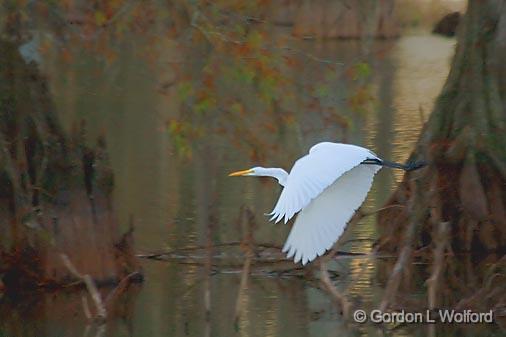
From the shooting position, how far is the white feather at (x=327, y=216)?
275 inches

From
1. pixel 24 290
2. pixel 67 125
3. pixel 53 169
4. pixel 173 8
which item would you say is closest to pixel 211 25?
pixel 173 8

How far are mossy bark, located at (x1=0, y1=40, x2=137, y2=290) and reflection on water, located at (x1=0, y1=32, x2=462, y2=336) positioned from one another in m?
0.28

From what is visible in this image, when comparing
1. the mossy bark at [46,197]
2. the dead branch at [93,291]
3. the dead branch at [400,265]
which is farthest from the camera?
the mossy bark at [46,197]

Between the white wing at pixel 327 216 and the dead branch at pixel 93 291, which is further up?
the white wing at pixel 327 216

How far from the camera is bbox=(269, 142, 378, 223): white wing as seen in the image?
620 centimetres

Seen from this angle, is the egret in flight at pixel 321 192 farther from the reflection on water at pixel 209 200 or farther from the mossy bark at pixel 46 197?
the mossy bark at pixel 46 197

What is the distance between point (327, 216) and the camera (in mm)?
7219

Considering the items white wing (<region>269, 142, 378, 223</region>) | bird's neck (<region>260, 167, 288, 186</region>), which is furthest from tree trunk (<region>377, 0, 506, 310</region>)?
white wing (<region>269, 142, 378, 223</region>)

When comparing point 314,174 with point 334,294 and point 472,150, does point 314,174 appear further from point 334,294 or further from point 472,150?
point 472,150

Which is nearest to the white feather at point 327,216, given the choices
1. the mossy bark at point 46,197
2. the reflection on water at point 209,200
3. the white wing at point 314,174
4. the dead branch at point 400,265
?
the white wing at point 314,174

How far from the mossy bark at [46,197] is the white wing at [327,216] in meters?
2.42

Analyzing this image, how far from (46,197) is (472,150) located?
130 inches

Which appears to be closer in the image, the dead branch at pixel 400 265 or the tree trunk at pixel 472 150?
the dead branch at pixel 400 265

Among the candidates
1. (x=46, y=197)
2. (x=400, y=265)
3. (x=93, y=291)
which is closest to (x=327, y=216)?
(x=400, y=265)
